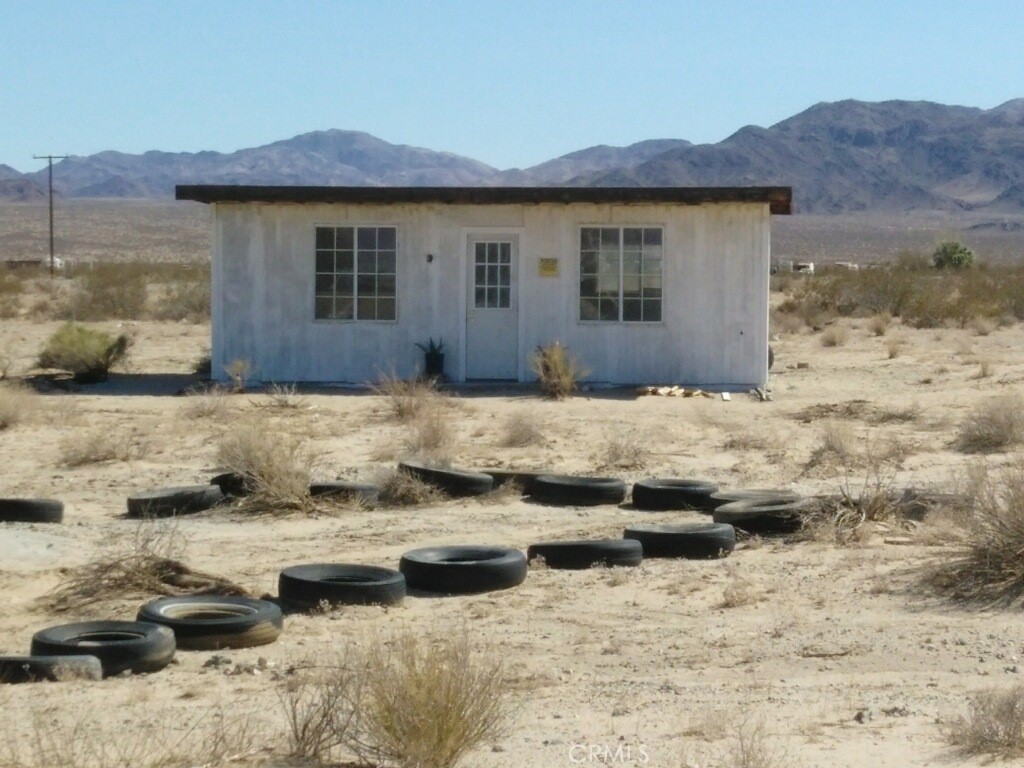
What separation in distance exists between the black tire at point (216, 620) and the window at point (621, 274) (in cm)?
1349

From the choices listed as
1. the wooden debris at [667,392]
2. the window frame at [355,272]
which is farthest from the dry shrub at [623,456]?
the window frame at [355,272]

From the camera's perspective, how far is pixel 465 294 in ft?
71.3

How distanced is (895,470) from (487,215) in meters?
9.13

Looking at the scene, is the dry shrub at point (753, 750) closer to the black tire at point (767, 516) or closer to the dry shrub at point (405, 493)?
the black tire at point (767, 516)

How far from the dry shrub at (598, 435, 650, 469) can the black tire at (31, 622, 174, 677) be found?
761cm

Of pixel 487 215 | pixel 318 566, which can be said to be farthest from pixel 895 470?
pixel 487 215

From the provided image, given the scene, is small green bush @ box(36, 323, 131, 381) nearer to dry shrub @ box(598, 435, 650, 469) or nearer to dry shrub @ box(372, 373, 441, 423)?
dry shrub @ box(372, 373, 441, 423)

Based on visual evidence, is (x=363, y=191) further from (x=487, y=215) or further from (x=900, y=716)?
(x=900, y=716)

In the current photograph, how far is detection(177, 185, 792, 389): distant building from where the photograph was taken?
70.0 ft

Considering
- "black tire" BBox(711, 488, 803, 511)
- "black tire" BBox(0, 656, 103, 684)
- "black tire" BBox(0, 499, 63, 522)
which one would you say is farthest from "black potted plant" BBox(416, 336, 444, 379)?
"black tire" BBox(0, 656, 103, 684)

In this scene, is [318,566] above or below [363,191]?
below

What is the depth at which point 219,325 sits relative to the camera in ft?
72.1

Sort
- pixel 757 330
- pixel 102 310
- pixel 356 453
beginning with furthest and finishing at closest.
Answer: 1. pixel 102 310
2. pixel 757 330
3. pixel 356 453

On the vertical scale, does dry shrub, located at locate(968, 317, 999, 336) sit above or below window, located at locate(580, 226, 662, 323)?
below
